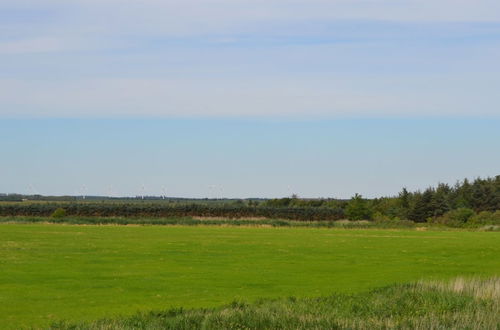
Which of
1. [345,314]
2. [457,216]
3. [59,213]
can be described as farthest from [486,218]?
[345,314]

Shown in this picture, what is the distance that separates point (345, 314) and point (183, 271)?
1038cm

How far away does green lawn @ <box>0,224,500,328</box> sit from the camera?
757 inches

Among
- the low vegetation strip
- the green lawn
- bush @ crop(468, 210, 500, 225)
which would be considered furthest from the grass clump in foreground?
the low vegetation strip

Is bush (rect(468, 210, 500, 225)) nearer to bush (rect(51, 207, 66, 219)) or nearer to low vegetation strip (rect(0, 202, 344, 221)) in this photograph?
low vegetation strip (rect(0, 202, 344, 221))

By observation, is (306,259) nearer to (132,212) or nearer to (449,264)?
(449,264)

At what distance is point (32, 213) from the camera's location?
327 ft

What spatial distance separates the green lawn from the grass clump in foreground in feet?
4.11

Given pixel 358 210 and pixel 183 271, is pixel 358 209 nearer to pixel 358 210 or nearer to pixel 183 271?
pixel 358 210

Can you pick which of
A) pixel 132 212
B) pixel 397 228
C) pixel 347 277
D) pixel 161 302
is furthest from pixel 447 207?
pixel 161 302

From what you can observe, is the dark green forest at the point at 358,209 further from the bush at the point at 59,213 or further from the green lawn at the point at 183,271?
the green lawn at the point at 183,271

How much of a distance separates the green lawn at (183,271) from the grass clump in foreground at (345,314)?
49.3 inches

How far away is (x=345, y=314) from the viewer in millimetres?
17453

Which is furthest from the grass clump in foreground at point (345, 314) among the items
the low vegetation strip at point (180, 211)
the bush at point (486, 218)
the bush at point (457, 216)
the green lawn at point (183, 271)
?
the low vegetation strip at point (180, 211)

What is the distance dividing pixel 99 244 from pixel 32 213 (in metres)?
63.0
